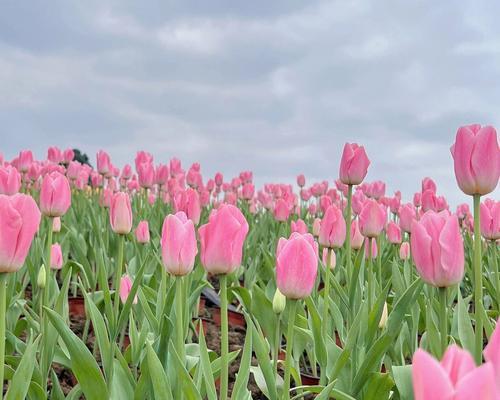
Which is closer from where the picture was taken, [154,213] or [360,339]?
[360,339]

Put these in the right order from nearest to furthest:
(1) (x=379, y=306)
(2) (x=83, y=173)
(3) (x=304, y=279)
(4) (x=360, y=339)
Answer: (3) (x=304, y=279), (1) (x=379, y=306), (4) (x=360, y=339), (2) (x=83, y=173)

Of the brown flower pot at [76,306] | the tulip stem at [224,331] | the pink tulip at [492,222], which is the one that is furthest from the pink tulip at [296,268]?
the brown flower pot at [76,306]

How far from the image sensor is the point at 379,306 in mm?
1786

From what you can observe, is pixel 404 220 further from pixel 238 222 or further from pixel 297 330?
pixel 238 222

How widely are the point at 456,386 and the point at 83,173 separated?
518cm

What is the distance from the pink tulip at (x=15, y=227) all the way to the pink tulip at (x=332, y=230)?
0.98 meters

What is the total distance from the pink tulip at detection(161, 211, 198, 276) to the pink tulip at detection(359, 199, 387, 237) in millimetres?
805

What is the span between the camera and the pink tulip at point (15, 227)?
1.19m

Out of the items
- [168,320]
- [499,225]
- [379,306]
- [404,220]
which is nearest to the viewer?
[168,320]

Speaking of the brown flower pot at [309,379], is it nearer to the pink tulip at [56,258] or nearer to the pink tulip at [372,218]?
the pink tulip at [372,218]

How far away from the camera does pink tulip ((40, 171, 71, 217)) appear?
1904mm

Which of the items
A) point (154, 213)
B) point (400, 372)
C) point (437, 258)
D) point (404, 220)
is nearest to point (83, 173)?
point (154, 213)

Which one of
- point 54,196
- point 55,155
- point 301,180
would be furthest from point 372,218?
point 301,180

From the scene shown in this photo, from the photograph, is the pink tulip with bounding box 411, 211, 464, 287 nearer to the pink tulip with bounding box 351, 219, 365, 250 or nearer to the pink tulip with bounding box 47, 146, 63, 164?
the pink tulip with bounding box 351, 219, 365, 250
